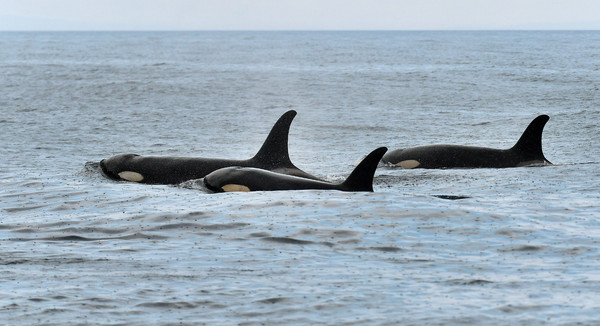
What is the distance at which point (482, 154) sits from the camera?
14.9 meters

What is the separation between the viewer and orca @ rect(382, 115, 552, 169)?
14.6 meters

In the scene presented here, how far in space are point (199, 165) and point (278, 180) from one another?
1.99 m

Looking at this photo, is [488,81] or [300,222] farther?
[488,81]

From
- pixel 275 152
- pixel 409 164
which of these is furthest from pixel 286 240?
pixel 409 164

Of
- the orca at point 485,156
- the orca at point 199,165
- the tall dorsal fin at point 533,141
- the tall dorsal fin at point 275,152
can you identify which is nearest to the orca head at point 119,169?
the orca at point 199,165

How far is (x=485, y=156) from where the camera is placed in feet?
48.4

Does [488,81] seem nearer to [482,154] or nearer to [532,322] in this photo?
[482,154]

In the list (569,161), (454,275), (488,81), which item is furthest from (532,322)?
(488,81)

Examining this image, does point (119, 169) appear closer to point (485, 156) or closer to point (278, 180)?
point (278, 180)

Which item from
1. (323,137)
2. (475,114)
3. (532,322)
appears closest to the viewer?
(532,322)

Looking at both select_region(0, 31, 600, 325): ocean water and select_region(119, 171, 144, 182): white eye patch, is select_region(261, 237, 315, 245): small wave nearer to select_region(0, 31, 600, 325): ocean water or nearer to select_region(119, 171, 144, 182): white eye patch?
select_region(0, 31, 600, 325): ocean water

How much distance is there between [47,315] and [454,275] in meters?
3.05

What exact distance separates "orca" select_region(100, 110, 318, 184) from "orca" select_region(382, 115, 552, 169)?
2.86m

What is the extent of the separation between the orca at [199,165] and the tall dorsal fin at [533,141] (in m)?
4.16
